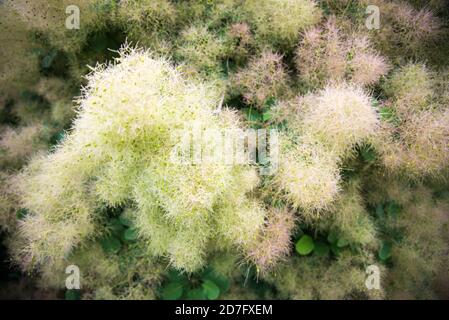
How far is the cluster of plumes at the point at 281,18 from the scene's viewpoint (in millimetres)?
1710

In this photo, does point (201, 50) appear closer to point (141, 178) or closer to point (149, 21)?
point (149, 21)

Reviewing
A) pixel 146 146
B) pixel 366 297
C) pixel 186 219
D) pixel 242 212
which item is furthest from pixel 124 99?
pixel 366 297

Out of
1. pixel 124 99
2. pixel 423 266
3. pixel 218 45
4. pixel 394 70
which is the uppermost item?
pixel 218 45

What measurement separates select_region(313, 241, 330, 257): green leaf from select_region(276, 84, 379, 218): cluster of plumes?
0.39 metres

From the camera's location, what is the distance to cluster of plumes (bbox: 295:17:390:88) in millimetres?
1650

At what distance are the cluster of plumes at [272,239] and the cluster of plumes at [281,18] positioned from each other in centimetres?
81

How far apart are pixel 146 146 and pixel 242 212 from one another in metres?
0.47

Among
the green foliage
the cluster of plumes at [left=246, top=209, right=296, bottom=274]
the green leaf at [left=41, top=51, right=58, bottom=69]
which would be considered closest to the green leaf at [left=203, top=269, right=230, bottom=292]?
the green foliage

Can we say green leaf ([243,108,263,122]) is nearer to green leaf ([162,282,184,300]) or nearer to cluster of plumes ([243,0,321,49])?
cluster of plumes ([243,0,321,49])

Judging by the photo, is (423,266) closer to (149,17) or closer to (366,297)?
(366,297)

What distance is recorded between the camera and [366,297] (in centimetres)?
204

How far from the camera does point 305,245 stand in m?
1.82

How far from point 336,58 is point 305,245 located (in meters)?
0.88
